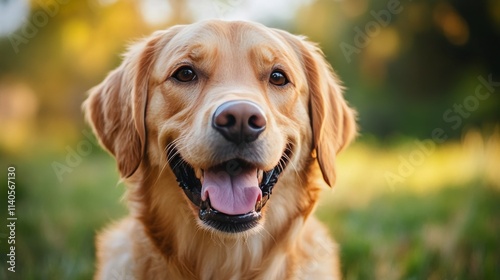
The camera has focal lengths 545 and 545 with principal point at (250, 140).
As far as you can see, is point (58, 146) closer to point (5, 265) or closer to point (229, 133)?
point (5, 265)

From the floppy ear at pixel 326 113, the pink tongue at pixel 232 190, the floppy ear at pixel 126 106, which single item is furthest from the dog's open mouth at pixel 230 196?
the floppy ear at pixel 326 113

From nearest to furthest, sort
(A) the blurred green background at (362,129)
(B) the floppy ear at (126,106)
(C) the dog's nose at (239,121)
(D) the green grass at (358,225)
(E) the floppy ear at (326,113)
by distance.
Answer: (C) the dog's nose at (239,121) < (B) the floppy ear at (126,106) < (E) the floppy ear at (326,113) < (D) the green grass at (358,225) < (A) the blurred green background at (362,129)

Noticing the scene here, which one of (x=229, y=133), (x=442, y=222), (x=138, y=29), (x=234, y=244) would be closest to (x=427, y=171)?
(x=442, y=222)

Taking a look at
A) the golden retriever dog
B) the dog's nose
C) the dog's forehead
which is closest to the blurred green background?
A: the golden retriever dog

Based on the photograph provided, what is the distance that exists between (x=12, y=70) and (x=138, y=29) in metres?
1.35

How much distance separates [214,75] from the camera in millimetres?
2881

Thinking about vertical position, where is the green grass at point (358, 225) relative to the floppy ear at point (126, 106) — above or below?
below

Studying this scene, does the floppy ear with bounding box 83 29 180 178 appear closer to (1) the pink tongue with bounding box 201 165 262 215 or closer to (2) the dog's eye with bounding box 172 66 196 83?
(2) the dog's eye with bounding box 172 66 196 83

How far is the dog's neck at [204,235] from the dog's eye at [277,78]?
499 mm

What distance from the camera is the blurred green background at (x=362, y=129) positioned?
4.39 meters
